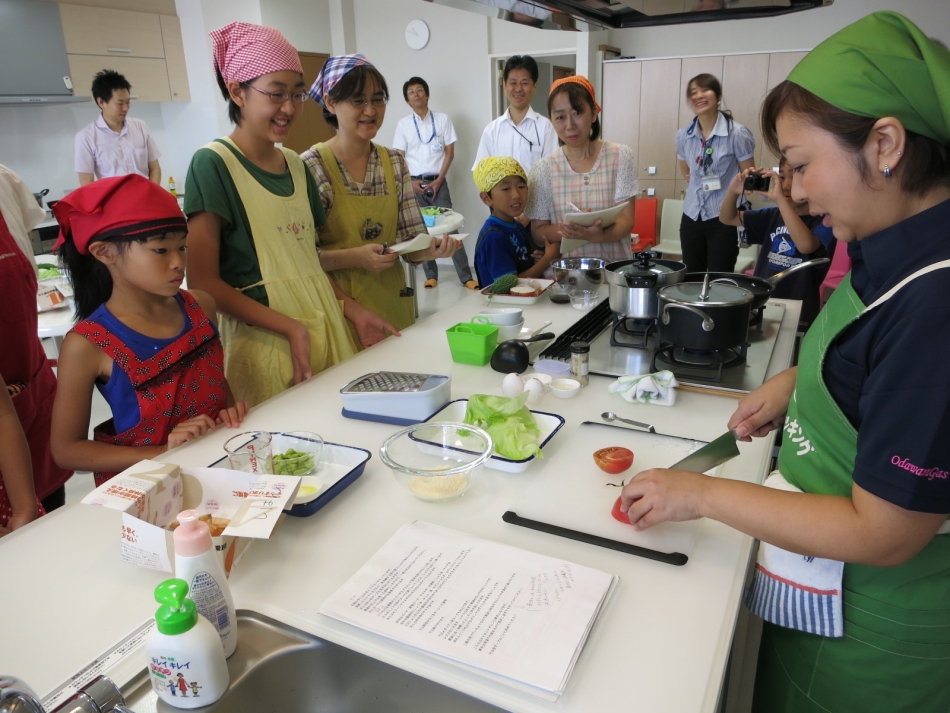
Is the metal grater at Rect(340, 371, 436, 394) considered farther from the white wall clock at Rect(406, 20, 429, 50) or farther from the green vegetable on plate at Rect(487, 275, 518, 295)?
the white wall clock at Rect(406, 20, 429, 50)

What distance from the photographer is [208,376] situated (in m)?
1.51

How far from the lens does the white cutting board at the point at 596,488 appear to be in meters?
0.96

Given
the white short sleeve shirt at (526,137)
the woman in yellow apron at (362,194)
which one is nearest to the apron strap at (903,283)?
the woman in yellow apron at (362,194)

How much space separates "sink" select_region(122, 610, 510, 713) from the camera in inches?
31.0

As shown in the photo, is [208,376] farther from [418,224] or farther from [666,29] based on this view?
[666,29]

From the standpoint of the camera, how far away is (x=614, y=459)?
1.11 m

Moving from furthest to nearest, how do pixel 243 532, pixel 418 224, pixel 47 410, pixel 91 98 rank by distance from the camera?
pixel 91 98
pixel 418 224
pixel 47 410
pixel 243 532

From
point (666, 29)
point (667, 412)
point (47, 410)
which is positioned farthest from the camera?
point (666, 29)

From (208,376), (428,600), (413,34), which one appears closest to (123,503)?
(428,600)

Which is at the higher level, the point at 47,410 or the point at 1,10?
the point at 1,10

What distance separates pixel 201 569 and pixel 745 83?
6.13 meters

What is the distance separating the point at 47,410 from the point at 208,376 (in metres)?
0.48

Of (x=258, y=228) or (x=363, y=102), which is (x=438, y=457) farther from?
(x=363, y=102)

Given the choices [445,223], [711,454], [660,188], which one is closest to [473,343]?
[711,454]
